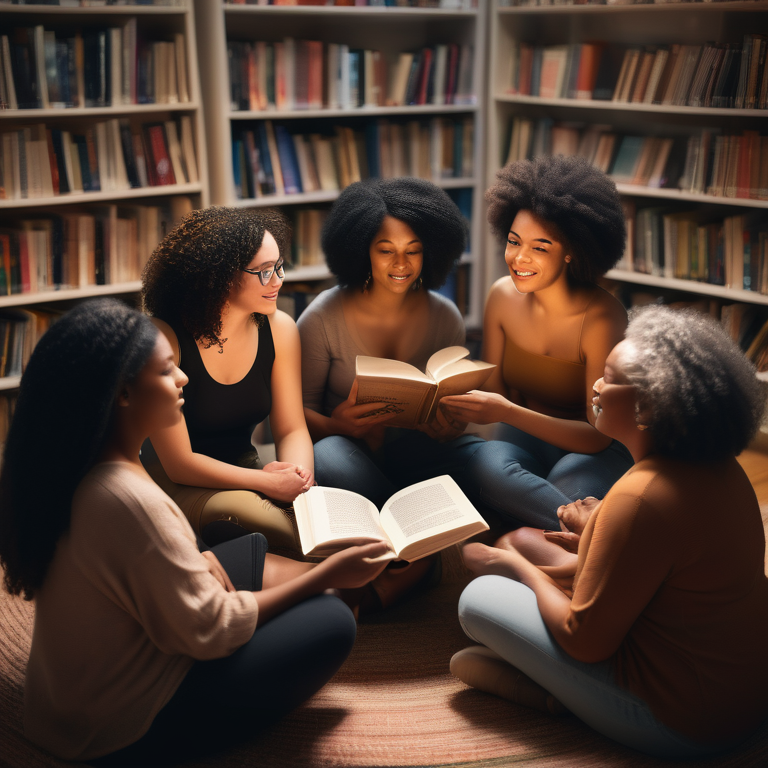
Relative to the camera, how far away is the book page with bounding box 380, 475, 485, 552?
1.57 m

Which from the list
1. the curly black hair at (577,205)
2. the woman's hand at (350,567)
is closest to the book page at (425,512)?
the woman's hand at (350,567)

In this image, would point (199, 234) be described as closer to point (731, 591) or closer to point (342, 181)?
point (731, 591)

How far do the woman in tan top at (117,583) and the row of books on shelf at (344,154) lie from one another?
2218mm

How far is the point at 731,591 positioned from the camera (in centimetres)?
123

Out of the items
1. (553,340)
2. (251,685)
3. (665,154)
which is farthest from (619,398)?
(665,154)

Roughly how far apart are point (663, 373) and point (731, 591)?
372mm

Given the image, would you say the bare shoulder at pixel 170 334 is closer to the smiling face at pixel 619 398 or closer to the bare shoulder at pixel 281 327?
the bare shoulder at pixel 281 327

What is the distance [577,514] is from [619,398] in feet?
1.36

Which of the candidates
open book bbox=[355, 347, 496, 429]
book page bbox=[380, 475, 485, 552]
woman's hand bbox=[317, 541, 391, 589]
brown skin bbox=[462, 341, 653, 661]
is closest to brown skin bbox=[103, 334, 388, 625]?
woman's hand bbox=[317, 541, 391, 589]

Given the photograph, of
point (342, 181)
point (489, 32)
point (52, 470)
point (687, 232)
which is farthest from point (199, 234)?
point (489, 32)

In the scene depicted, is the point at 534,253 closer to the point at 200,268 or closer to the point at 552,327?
the point at 552,327

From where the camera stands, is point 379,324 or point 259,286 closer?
point 259,286

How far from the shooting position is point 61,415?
1.10m

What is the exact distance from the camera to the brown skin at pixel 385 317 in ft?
6.79
